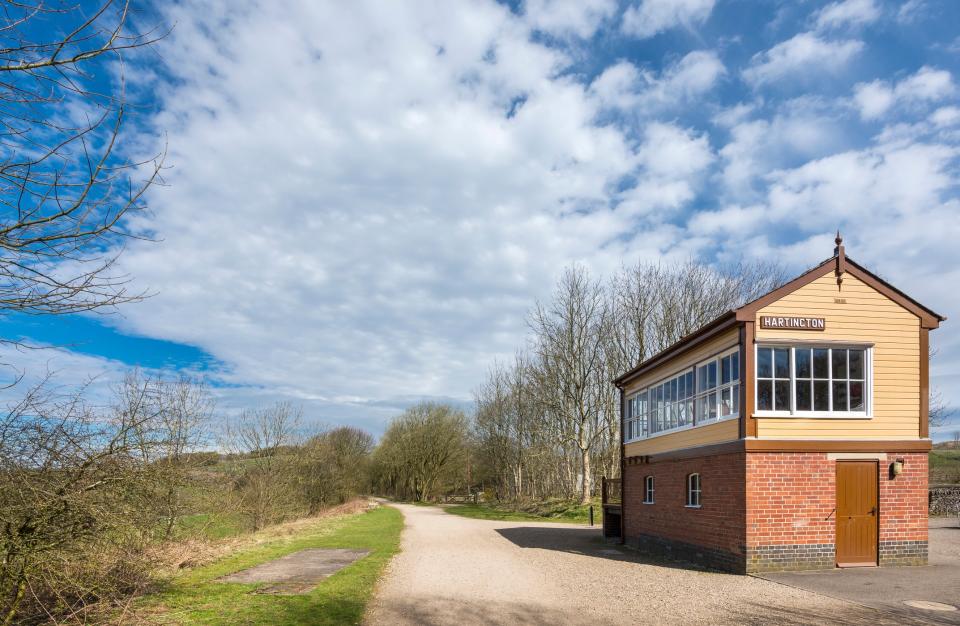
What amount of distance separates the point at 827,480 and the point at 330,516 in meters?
25.3

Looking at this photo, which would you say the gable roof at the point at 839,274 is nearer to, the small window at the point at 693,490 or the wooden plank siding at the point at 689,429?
the wooden plank siding at the point at 689,429

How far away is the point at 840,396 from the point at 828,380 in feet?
1.46

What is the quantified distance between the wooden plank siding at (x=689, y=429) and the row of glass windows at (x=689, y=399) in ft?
0.57

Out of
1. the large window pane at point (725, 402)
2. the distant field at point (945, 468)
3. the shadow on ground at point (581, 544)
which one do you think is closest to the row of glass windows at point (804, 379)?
the large window pane at point (725, 402)

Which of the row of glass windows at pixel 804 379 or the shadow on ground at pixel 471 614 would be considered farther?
the row of glass windows at pixel 804 379

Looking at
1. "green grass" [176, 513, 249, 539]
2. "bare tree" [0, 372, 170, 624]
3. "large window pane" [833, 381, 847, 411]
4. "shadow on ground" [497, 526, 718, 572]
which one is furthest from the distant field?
"bare tree" [0, 372, 170, 624]

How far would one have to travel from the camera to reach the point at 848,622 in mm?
9156

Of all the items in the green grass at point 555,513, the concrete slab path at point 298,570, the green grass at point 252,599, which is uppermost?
the green grass at point 252,599

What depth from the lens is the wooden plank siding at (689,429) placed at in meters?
14.6

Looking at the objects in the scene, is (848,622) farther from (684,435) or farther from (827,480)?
(684,435)

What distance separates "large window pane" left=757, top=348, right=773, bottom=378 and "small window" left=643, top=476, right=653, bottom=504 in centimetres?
630

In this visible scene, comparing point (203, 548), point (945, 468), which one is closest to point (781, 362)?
point (203, 548)

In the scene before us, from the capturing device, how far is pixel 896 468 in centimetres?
1388

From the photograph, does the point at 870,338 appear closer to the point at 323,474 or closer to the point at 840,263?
the point at 840,263
